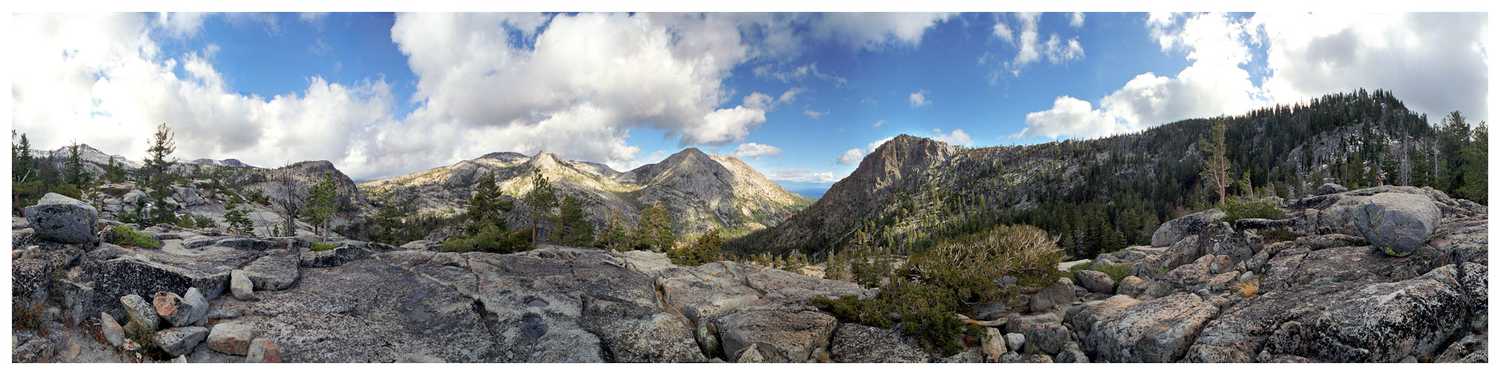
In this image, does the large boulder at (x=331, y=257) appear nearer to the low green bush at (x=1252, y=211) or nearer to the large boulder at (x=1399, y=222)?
the large boulder at (x=1399, y=222)

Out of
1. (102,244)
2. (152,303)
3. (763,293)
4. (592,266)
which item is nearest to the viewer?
(152,303)

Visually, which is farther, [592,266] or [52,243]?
[592,266]

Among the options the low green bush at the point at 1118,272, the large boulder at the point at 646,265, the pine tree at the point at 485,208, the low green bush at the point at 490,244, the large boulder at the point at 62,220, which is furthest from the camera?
the pine tree at the point at 485,208

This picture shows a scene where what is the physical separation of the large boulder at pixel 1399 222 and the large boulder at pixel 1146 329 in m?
5.15

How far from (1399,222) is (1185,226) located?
13211 mm

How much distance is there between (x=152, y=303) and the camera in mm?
12562

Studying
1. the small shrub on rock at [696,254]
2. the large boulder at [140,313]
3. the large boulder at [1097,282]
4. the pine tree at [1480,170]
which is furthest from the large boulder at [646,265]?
→ the pine tree at [1480,170]

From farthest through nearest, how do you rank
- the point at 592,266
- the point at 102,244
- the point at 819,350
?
the point at 592,266 < the point at 102,244 < the point at 819,350

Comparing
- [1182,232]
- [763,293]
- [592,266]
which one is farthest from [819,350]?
[1182,232]

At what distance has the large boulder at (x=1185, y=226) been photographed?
21.9m

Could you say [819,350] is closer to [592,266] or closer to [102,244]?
[592,266]

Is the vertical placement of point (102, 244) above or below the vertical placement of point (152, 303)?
above

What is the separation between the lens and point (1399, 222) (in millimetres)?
13414

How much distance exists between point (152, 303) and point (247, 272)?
2.96 m
